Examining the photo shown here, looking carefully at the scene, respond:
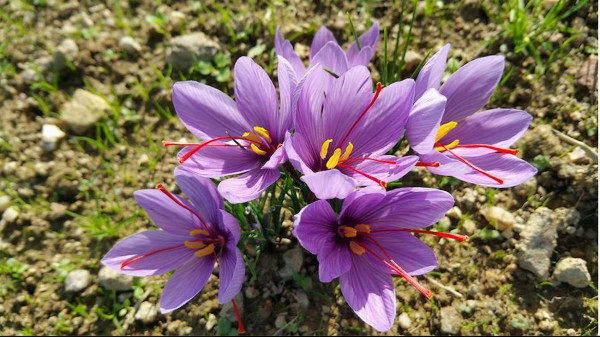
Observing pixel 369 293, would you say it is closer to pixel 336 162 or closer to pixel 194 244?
pixel 336 162

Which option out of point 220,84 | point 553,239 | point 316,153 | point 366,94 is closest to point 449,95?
point 366,94

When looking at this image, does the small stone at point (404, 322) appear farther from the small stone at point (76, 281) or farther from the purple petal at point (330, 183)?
the small stone at point (76, 281)

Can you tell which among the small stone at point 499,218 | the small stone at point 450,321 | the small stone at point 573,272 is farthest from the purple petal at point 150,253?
the small stone at point 573,272

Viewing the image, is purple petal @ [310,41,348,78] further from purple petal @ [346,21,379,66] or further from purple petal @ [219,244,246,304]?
purple petal @ [219,244,246,304]

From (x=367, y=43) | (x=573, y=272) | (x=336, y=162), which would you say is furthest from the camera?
(x=573, y=272)

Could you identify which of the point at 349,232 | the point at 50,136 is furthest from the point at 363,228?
the point at 50,136

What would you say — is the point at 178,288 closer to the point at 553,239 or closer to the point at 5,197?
the point at 5,197

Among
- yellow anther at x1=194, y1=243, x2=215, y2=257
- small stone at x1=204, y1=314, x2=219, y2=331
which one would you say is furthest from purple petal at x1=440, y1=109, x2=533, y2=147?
small stone at x1=204, y1=314, x2=219, y2=331
